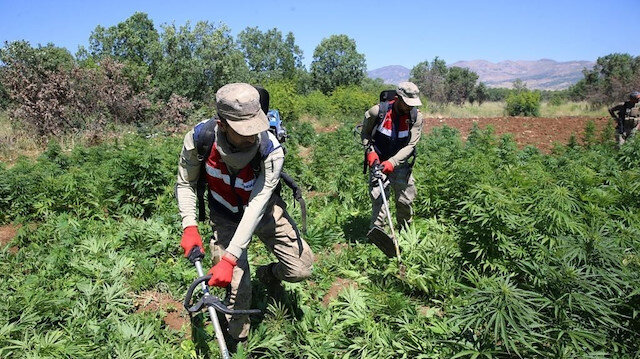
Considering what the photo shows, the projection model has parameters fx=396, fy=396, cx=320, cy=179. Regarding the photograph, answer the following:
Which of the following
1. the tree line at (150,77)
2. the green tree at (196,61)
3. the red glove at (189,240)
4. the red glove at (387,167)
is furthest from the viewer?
the green tree at (196,61)

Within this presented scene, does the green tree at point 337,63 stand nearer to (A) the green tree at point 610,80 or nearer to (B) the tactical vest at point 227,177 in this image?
(A) the green tree at point 610,80

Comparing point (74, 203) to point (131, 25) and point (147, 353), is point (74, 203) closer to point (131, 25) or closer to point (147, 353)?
Answer: point (147, 353)

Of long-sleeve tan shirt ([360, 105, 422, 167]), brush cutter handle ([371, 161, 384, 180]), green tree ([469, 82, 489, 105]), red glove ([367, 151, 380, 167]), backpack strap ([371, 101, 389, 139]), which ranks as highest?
backpack strap ([371, 101, 389, 139])

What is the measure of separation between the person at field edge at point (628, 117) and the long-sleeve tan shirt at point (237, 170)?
30.7 feet

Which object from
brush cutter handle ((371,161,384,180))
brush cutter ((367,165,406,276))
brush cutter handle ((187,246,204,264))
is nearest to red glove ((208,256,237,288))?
brush cutter handle ((187,246,204,264))

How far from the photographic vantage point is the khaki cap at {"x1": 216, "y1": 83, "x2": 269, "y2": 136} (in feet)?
7.29

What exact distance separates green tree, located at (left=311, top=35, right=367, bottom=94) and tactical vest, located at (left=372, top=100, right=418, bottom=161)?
4182cm

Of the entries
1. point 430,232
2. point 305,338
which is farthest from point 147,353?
point 430,232

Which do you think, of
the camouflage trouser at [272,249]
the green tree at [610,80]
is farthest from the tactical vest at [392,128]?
the green tree at [610,80]

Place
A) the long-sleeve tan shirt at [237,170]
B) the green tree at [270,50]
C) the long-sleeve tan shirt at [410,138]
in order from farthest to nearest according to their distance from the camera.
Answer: the green tree at [270,50]
the long-sleeve tan shirt at [410,138]
the long-sleeve tan shirt at [237,170]

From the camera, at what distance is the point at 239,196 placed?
9.11 feet

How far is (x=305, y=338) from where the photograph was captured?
3.07 metres

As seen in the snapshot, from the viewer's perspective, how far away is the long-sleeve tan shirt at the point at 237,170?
2486 millimetres

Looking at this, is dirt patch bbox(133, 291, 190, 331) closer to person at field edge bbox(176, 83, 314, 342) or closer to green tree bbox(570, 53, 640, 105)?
person at field edge bbox(176, 83, 314, 342)
